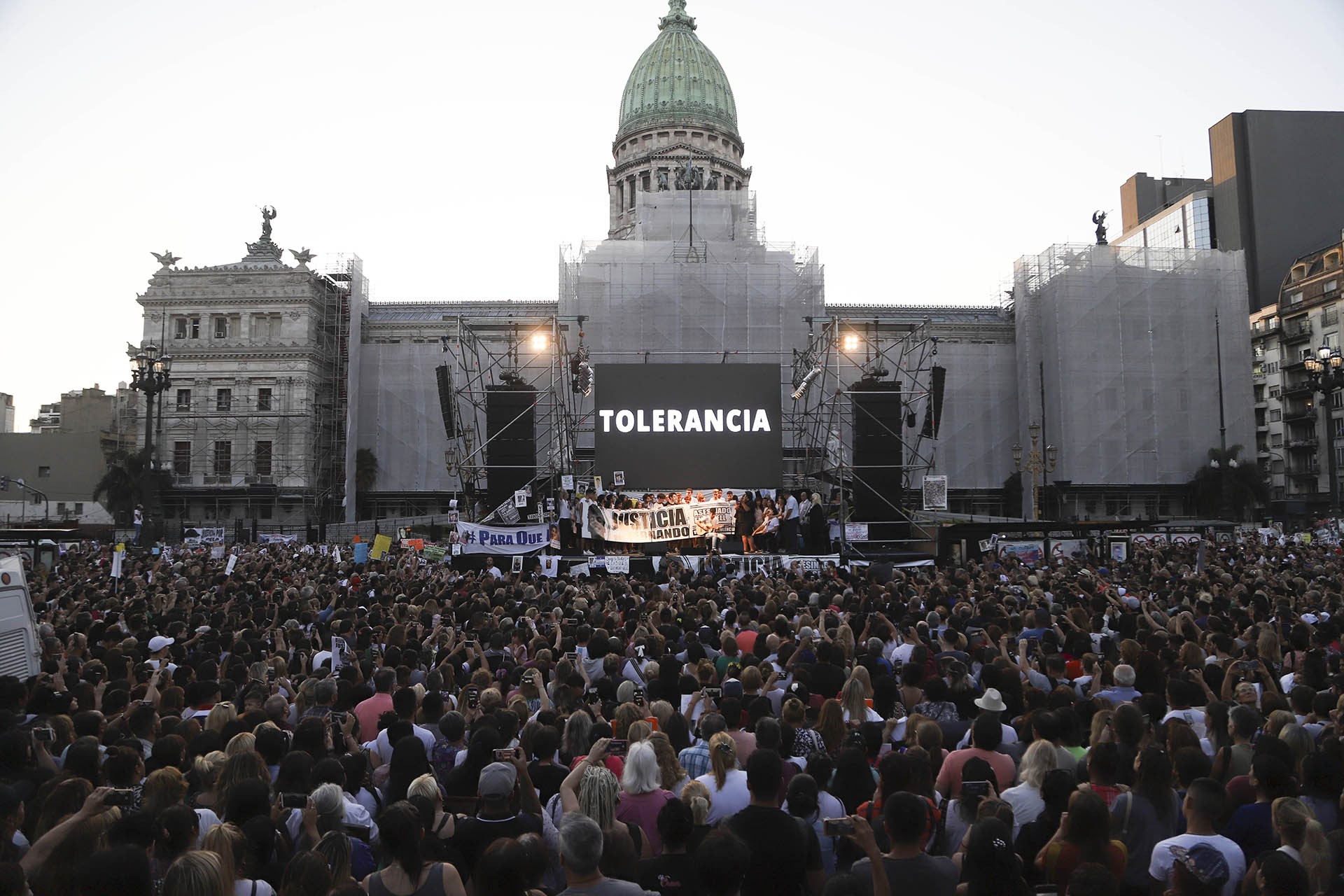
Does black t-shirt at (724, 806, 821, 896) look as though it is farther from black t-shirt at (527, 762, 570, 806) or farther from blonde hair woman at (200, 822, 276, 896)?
blonde hair woman at (200, 822, 276, 896)

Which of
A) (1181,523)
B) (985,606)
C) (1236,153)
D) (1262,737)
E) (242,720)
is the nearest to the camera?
(1262,737)

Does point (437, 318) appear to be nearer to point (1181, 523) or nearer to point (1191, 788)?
point (1181, 523)

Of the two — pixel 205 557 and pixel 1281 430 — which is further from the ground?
pixel 1281 430

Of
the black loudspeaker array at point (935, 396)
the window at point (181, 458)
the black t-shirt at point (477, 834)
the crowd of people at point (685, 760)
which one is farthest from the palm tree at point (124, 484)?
the black t-shirt at point (477, 834)

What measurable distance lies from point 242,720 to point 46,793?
1494 millimetres

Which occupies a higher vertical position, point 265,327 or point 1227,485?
point 265,327

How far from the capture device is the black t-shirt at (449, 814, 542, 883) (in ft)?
14.9

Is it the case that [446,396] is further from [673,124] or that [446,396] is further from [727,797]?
[673,124]

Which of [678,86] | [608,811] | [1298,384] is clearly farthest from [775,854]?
[678,86]

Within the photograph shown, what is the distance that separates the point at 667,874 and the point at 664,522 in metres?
22.7

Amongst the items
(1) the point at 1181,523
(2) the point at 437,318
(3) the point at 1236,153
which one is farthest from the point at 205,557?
(3) the point at 1236,153

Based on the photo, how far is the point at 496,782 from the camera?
469 centimetres

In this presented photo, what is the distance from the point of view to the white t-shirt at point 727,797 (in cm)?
510

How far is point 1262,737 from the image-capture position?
5.10 metres
